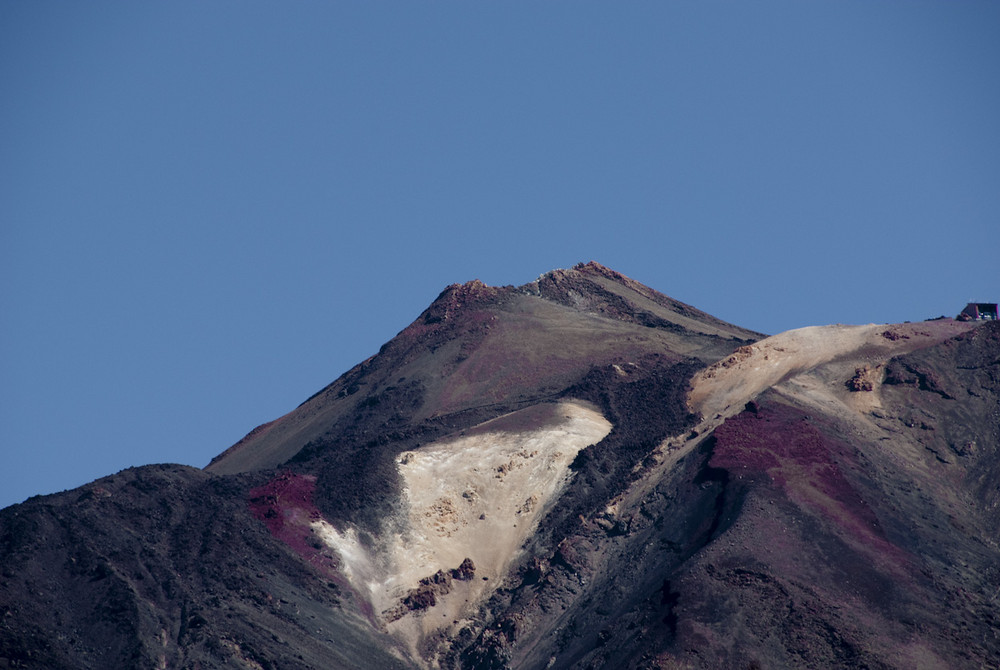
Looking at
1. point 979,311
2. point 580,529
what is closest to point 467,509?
point 580,529

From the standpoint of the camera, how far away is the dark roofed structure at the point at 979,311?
100 m

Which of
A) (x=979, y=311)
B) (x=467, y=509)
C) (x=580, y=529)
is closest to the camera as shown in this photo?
(x=580, y=529)

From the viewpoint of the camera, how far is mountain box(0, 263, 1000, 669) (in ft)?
197

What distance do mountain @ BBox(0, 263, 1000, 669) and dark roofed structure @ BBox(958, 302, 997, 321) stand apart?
6124 mm

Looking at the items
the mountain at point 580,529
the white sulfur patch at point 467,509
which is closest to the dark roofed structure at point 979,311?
the mountain at point 580,529

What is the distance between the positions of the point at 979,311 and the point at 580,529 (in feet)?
137

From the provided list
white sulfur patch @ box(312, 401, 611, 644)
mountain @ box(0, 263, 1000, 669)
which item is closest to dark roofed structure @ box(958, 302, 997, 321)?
mountain @ box(0, 263, 1000, 669)

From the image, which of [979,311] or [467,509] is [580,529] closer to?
[467,509]

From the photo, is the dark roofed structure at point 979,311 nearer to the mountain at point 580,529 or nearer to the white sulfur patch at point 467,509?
the mountain at point 580,529

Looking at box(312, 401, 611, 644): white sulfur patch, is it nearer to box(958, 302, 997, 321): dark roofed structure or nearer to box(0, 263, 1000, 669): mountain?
box(0, 263, 1000, 669): mountain

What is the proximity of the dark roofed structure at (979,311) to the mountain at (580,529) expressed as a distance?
6124 mm

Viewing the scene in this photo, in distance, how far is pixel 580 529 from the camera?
7581 cm

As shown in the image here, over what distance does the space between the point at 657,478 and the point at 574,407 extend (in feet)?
44.4

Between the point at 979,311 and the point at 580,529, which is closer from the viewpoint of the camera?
the point at 580,529
